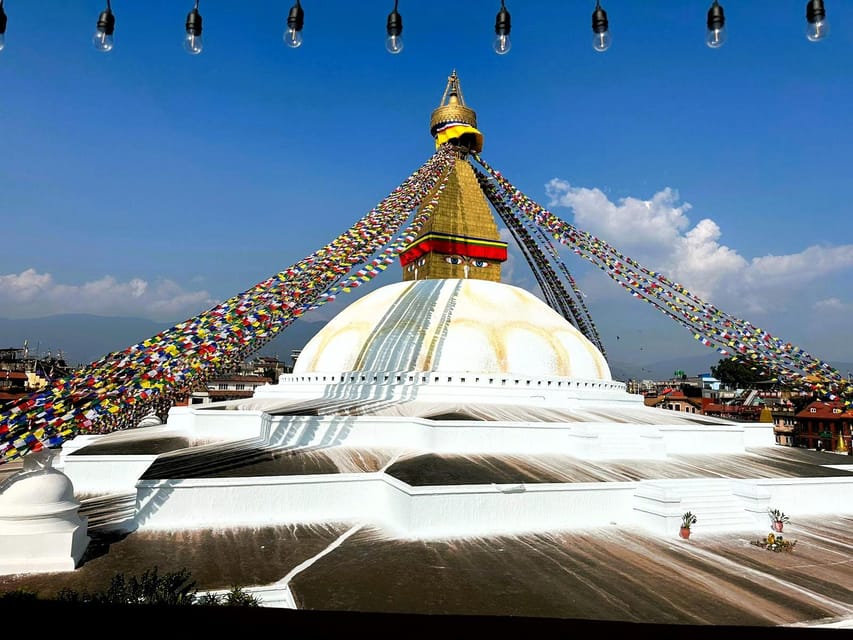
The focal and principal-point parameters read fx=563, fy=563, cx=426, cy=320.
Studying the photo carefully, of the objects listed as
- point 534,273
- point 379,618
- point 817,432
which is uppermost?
point 534,273

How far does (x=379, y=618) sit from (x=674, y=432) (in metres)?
12.6

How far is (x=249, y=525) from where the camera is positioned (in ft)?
28.1

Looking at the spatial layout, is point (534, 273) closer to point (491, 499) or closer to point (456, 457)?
point (456, 457)

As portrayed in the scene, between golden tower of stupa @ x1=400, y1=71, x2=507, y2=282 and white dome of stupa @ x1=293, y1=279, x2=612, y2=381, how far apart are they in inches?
65.2

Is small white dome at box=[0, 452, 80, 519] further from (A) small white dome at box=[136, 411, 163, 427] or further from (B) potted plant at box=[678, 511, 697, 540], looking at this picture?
(A) small white dome at box=[136, 411, 163, 427]

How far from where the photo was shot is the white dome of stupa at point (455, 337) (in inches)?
561

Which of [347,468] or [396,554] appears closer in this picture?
[396,554]

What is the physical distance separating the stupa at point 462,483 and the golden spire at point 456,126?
605 centimetres

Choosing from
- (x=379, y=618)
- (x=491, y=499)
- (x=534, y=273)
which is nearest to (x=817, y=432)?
(x=534, y=273)

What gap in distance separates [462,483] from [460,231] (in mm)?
11314

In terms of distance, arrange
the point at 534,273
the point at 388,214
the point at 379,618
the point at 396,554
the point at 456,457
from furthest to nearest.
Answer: the point at 534,273, the point at 388,214, the point at 456,457, the point at 396,554, the point at 379,618

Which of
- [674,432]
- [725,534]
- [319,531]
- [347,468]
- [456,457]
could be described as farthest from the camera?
[674,432]

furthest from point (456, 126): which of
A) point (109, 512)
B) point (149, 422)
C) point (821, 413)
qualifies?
point (821, 413)

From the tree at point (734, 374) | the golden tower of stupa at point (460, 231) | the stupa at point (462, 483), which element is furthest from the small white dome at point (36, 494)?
the tree at point (734, 374)
